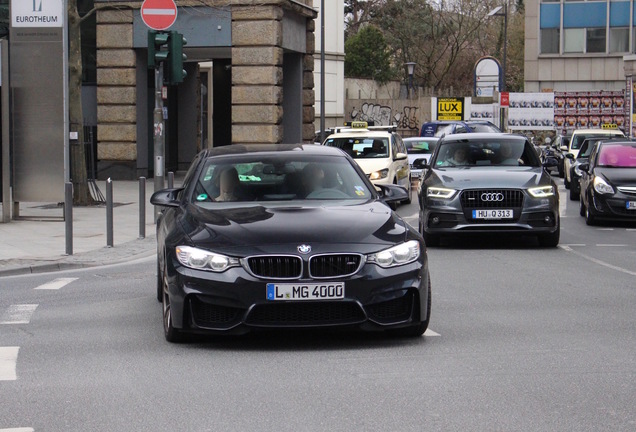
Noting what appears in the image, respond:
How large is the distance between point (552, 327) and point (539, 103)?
48.3 metres

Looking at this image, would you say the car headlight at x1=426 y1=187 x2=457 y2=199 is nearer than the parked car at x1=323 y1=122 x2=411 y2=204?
Yes

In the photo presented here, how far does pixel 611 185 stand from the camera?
19688 millimetres

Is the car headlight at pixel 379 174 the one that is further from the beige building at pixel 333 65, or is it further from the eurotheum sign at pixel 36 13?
the beige building at pixel 333 65

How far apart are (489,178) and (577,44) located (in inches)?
2326

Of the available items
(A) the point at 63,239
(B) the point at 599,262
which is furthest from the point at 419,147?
(B) the point at 599,262

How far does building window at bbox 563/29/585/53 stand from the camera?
238 ft

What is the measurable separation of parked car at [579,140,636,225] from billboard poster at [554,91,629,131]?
38676 mm

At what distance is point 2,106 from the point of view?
65.9ft

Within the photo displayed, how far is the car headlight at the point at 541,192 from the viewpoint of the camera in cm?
1567

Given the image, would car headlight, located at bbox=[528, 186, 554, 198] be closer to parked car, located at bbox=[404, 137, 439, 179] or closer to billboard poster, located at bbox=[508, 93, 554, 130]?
parked car, located at bbox=[404, 137, 439, 179]

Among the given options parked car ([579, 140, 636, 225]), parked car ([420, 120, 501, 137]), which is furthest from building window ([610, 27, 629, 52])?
parked car ([579, 140, 636, 225])

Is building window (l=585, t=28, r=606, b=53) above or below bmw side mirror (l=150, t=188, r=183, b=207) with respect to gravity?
above

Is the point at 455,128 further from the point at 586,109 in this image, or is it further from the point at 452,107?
the point at 586,109

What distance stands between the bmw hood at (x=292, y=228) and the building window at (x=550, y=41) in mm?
65984
